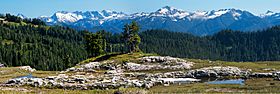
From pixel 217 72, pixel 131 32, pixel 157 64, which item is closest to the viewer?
pixel 217 72

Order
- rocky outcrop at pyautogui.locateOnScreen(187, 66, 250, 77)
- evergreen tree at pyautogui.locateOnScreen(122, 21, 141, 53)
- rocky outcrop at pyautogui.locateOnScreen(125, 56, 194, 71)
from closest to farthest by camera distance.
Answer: rocky outcrop at pyautogui.locateOnScreen(187, 66, 250, 77)
rocky outcrop at pyautogui.locateOnScreen(125, 56, 194, 71)
evergreen tree at pyautogui.locateOnScreen(122, 21, 141, 53)

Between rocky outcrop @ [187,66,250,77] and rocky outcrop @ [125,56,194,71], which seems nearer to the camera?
rocky outcrop @ [187,66,250,77]

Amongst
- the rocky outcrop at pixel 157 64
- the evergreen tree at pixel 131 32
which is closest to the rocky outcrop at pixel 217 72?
the rocky outcrop at pixel 157 64

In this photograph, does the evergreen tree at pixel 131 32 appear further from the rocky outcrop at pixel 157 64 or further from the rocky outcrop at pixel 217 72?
the rocky outcrop at pixel 217 72

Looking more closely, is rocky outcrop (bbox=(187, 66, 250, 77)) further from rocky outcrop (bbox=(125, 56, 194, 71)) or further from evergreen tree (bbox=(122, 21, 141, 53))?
evergreen tree (bbox=(122, 21, 141, 53))

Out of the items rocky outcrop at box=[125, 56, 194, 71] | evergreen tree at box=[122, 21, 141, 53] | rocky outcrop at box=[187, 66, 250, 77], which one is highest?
evergreen tree at box=[122, 21, 141, 53]

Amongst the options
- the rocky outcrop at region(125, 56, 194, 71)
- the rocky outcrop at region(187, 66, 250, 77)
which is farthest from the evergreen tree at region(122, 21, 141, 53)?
the rocky outcrop at region(187, 66, 250, 77)

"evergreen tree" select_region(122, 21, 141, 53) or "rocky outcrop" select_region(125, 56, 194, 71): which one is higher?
"evergreen tree" select_region(122, 21, 141, 53)

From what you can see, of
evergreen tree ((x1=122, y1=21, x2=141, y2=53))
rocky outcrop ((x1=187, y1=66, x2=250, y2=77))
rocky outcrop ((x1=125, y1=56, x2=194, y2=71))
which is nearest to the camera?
rocky outcrop ((x1=187, y1=66, x2=250, y2=77))

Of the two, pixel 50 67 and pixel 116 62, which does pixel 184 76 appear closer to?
pixel 116 62

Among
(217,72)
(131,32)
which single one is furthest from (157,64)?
(131,32)

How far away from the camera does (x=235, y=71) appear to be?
316 feet

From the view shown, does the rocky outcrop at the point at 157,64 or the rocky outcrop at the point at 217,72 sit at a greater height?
the rocky outcrop at the point at 157,64

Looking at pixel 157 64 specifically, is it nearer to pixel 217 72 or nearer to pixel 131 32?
pixel 217 72
